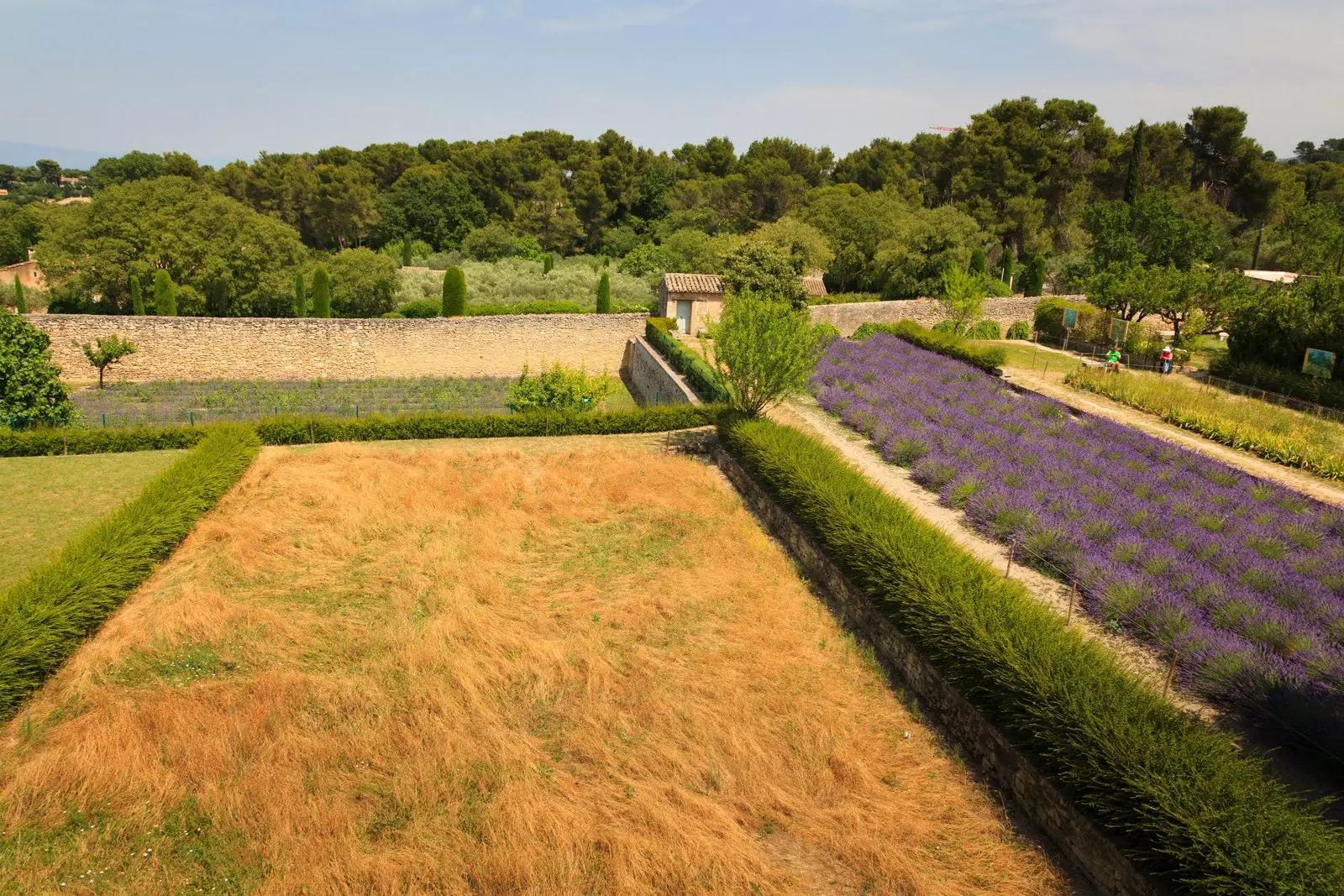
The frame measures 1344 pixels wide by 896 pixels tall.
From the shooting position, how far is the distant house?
32656 mm

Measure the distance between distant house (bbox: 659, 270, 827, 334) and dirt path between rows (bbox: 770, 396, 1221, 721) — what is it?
969cm

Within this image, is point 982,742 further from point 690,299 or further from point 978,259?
point 978,259

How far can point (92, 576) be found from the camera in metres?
11.4

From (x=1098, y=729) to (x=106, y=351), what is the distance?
31.5 meters

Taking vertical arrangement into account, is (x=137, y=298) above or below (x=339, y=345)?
above

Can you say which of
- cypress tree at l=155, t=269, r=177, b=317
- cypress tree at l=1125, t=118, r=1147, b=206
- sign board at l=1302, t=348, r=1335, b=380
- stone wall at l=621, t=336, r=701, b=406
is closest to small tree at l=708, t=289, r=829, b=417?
stone wall at l=621, t=336, r=701, b=406

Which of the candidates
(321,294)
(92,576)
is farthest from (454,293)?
(92,576)

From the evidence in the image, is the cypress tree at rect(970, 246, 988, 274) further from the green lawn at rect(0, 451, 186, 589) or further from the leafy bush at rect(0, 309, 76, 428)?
the leafy bush at rect(0, 309, 76, 428)

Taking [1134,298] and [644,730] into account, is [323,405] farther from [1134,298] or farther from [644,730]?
[1134,298]

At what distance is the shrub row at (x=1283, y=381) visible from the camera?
928 inches

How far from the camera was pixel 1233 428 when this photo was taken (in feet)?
66.1

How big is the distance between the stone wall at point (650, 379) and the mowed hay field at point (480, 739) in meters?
9.90

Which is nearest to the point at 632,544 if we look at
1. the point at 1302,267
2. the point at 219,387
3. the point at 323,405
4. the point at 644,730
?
the point at 644,730

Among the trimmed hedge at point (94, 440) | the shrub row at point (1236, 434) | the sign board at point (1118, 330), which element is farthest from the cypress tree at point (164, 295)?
the sign board at point (1118, 330)
